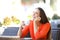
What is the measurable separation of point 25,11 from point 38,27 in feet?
0.89

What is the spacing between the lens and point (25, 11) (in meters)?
1.83

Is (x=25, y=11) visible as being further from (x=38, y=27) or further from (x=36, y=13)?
(x=38, y=27)

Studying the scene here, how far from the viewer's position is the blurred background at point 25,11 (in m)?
1.80

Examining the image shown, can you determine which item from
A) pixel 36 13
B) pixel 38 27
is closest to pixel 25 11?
pixel 36 13

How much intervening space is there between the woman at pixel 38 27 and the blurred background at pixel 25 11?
0.07 m

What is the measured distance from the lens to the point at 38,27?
1749 millimetres

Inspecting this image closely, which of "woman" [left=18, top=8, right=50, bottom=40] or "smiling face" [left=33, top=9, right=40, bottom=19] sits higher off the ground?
"smiling face" [left=33, top=9, right=40, bottom=19]

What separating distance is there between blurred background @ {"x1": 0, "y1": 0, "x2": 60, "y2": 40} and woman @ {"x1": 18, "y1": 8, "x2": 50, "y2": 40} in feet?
0.22

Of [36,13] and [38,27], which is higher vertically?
[36,13]

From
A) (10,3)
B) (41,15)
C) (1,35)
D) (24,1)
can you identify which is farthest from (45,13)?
(1,35)

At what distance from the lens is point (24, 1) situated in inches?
72.5

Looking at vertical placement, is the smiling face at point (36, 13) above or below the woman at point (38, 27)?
above

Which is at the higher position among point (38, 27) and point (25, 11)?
point (25, 11)

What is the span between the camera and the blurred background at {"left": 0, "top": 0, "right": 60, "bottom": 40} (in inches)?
70.9
